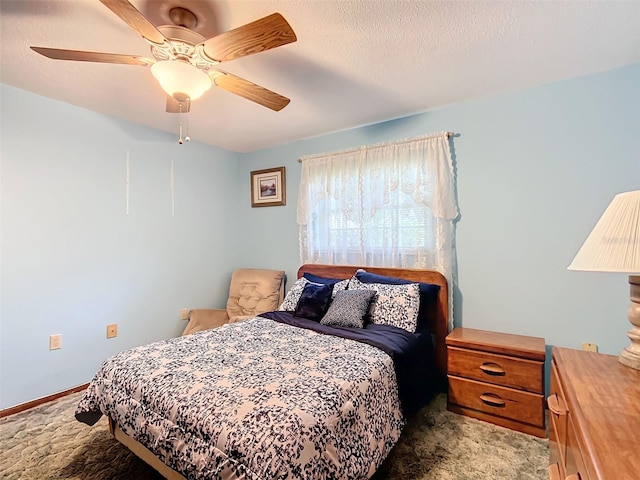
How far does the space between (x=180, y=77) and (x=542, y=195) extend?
8.06 feet

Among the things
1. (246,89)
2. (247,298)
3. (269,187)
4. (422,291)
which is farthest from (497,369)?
(269,187)

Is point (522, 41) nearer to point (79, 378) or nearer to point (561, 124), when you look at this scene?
point (561, 124)

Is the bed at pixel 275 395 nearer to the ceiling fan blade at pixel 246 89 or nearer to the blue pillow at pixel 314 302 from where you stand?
the blue pillow at pixel 314 302

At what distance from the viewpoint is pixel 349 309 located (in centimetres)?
246

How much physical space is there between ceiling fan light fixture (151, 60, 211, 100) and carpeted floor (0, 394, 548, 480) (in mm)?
2003

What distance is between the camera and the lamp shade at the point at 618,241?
1.15 meters

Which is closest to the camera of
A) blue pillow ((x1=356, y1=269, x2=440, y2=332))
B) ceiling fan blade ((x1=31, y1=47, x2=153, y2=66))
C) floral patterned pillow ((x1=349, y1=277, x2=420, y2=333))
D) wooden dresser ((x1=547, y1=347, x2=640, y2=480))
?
wooden dresser ((x1=547, y1=347, x2=640, y2=480))

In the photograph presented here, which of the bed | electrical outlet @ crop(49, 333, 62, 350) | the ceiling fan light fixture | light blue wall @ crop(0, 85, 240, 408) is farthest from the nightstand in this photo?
electrical outlet @ crop(49, 333, 62, 350)

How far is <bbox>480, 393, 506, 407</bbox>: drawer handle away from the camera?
2.09 m

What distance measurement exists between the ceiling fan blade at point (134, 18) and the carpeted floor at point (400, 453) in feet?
7.01

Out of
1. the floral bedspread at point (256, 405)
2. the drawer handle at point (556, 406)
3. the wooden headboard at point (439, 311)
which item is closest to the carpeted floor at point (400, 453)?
the floral bedspread at point (256, 405)

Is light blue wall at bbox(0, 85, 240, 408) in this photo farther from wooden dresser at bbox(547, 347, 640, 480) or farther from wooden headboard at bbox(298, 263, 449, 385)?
wooden dresser at bbox(547, 347, 640, 480)

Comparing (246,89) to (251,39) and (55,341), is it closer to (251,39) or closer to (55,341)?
(251,39)

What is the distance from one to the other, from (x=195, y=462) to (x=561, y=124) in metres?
2.93
